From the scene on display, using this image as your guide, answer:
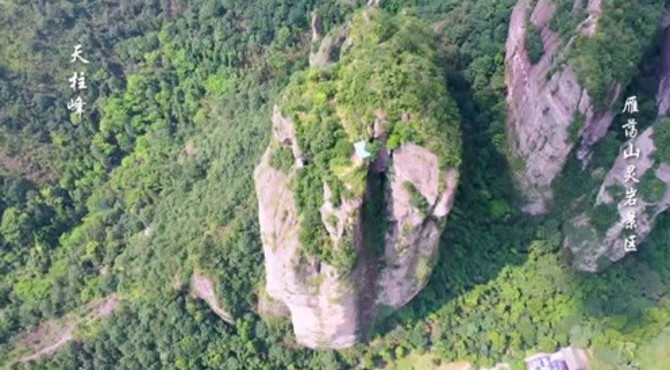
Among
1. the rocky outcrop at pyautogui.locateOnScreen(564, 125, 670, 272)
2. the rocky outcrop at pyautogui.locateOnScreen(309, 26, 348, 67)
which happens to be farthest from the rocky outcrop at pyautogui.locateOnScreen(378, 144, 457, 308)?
the rocky outcrop at pyautogui.locateOnScreen(309, 26, 348, 67)

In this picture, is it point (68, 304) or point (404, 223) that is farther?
point (68, 304)

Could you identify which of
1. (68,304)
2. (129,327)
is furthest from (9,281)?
(129,327)

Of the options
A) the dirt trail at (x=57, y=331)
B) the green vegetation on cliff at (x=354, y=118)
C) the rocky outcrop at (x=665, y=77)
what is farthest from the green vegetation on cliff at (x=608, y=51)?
the dirt trail at (x=57, y=331)

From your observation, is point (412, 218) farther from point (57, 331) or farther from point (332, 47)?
point (57, 331)

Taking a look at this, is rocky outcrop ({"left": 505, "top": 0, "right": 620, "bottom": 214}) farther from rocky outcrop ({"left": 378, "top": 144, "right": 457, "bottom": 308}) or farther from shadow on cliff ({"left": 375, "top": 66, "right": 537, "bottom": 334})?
rocky outcrop ({"left": 378, "top": 144, "right": 457, "bottom": 308})

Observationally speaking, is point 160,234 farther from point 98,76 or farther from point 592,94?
point 592,94

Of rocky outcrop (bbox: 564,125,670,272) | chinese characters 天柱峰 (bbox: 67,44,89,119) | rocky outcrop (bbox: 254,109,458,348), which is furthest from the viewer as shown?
chinese characters 天柱峰 (bbox: 67,44,89,119)
